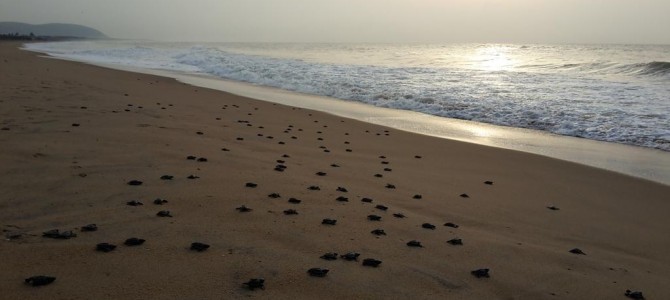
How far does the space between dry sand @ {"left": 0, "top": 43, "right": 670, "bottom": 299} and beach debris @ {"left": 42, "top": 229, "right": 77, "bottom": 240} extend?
7 centimetres

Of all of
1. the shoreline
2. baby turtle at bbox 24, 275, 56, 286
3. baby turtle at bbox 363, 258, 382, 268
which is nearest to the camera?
baby turtle at bbox 24, 275, 56, 286

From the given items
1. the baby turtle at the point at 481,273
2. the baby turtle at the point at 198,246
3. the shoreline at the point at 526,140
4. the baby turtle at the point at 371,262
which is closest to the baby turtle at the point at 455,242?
the baby turtle at the point at 481,273

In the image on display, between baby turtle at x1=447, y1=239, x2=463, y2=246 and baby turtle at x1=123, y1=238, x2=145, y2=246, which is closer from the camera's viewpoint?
baby turtle at x1=123, y1=238, x2=145, y2=246

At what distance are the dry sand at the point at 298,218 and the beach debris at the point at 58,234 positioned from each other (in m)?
0.07

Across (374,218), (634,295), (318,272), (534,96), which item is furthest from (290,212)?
(534,96)

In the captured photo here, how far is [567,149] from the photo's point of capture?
1030cm

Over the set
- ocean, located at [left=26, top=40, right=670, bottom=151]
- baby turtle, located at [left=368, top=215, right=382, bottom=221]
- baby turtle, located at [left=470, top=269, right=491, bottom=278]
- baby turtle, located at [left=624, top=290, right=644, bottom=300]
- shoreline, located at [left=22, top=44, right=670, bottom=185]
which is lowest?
baby turtle, located at [left=624, top=290, right=644, bottom=300]

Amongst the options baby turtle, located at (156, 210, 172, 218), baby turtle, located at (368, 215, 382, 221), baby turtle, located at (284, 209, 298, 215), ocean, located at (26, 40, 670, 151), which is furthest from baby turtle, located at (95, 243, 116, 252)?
ocean, located at (26, 40, 670, 151)

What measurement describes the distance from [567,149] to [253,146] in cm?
628

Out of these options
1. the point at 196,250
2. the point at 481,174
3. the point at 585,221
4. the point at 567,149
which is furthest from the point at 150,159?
the point at 567,149

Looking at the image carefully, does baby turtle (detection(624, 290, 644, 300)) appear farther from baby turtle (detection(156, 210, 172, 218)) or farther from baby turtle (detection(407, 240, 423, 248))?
baby turtle (detection(156, 210, 172, 218))

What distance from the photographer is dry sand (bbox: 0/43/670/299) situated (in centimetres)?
351

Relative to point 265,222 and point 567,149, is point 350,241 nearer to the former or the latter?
point 265,222

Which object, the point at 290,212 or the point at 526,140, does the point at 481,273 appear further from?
the point at 526,140
